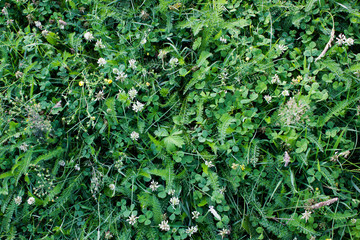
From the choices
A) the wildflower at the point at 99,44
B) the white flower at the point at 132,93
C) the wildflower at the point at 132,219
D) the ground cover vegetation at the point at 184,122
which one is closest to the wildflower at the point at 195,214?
the ground cover vegetation at the point at 184,122

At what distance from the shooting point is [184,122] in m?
2.76

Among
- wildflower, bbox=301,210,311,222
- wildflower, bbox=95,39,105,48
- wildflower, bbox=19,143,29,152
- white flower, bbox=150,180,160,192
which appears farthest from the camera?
wildflower, bbox=95,39,105,48

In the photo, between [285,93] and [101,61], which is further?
[101,61]

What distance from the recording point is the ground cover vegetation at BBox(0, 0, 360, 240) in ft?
8.50

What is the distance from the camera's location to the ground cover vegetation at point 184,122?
259cm

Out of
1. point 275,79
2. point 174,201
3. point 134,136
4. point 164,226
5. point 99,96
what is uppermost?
point 99,96

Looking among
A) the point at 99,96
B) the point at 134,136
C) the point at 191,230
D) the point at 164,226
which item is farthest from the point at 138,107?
the point at 191,230

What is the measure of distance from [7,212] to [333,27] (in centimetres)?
352

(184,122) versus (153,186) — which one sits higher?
(184,122)

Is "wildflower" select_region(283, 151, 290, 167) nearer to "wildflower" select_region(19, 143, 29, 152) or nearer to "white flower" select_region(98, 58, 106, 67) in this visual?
"white flower" select_region(98, 58, 106, 67)

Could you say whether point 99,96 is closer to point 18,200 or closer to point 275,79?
point 18,200

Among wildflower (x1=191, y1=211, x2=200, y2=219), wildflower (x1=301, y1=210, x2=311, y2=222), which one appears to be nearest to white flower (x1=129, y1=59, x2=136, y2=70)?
wildflower (x1=191, y1=211, x2=200, y2=219)

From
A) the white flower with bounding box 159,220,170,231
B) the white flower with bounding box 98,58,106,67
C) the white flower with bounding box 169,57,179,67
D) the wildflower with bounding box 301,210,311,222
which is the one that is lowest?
the wildflower with bounding box 301,210,311,222

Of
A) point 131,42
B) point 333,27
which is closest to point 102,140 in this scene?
point 131,42
